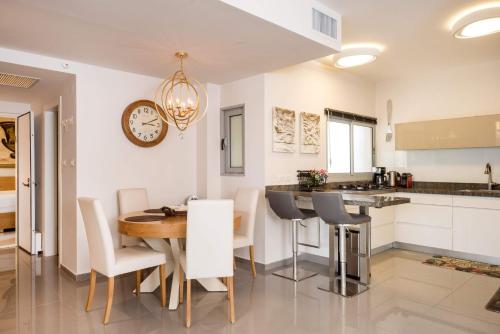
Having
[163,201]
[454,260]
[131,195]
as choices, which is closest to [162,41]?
[131,195]

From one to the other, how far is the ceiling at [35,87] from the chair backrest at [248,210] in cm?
236

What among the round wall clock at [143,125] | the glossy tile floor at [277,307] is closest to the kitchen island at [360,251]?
the glossy tile floor at [277,307]

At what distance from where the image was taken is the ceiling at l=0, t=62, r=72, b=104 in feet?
12.0

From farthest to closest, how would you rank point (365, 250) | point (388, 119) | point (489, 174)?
point (388, 119), point (489, 174), point (365, 250)

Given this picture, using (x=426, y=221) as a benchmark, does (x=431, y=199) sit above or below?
above

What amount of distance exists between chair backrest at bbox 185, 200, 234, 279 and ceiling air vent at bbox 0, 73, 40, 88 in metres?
2.79

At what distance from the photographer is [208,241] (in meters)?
2.77

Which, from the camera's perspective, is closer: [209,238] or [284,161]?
[209,238]

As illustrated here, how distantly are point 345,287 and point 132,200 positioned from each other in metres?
2.48

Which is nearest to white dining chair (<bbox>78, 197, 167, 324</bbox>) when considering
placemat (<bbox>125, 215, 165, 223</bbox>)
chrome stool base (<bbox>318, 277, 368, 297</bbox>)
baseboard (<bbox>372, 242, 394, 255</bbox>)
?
placemat (<bbox>125, 215, 165, 223</bbox>)

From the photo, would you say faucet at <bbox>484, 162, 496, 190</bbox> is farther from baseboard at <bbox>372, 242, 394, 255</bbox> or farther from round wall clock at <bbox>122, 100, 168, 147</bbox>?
round wall clock at <bbox>122, 100, 168, 147</bbox>

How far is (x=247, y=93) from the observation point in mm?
4438

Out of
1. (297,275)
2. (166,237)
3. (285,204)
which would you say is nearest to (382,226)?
(297,275)

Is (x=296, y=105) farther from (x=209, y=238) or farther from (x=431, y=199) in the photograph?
(x=209, y=238)
